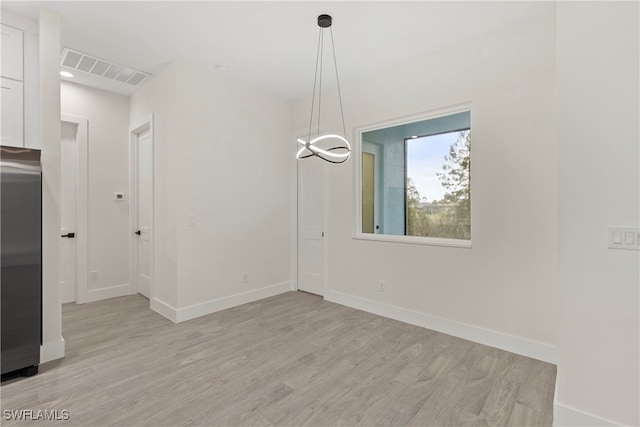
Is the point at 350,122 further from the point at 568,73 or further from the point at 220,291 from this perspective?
the point at 220,291

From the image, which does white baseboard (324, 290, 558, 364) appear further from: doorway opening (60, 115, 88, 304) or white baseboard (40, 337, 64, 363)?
doorway opening (60, 115, 88, 304)

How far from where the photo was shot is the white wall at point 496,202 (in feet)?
8.62

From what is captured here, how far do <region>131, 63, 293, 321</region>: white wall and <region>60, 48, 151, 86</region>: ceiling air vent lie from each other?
0.19m

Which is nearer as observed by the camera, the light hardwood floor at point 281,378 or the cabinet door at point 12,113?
the light hardwood floor at point 281,378

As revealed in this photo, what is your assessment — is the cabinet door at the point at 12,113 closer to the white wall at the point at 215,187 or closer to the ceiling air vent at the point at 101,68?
the ceiling air vent at the point at 101,68

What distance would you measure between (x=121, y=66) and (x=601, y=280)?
478 cm

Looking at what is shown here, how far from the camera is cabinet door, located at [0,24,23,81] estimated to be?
252 centimetres

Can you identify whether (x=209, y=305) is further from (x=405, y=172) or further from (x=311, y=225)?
(x=405, y=172)

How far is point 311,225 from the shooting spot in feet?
15.3

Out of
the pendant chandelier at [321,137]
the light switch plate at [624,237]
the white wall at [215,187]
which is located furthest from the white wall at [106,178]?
the light switch plate at [624,237]

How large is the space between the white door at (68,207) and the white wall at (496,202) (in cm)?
412

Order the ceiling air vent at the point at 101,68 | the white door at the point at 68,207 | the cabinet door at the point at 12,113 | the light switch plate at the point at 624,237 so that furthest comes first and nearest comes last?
the white door at the point at 68,207 → the ceiling air vent at the point at 101,68 → the cabinet door at the point at 12,113 → the light switch plate at the point at 624,237

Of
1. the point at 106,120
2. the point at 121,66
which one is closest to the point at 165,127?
the point at 121,66

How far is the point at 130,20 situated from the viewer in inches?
108
